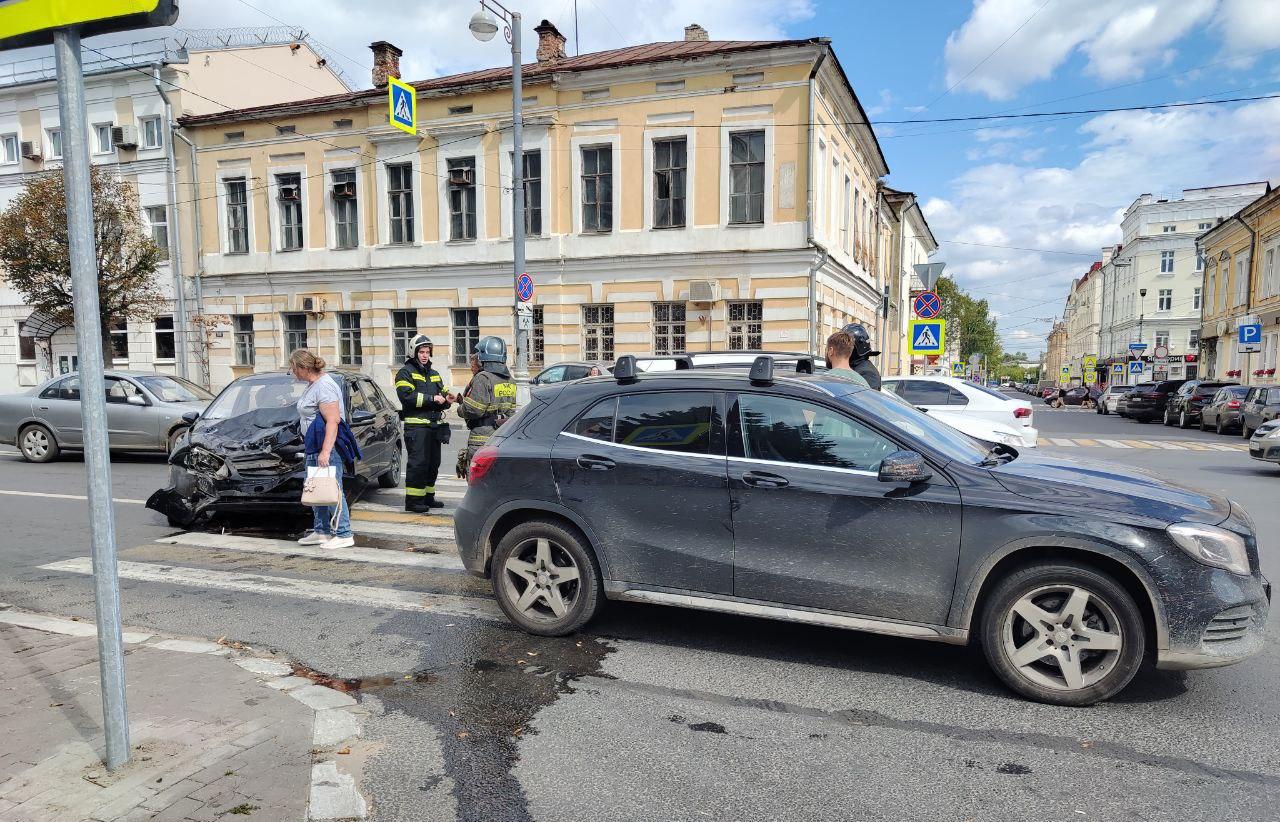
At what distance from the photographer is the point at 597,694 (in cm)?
401

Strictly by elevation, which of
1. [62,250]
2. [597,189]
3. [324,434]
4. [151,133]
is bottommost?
[324,434]

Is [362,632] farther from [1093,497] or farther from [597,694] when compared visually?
[1093,497]

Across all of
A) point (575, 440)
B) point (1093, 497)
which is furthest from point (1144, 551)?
point (575, 440)

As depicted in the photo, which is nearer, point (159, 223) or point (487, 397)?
point (487, 397)

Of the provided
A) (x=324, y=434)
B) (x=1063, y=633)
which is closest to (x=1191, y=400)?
(x=1063, y=633)

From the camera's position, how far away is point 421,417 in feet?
26.2

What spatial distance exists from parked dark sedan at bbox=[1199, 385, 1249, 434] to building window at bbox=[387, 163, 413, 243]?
25168mm

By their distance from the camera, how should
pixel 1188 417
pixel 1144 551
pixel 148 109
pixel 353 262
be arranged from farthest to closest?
pixel 148 109 → pixel 353 262 → pixel 1188 417 → pixel 1144 551

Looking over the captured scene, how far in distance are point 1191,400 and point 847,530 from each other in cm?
2623

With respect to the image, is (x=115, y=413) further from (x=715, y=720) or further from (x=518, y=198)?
(x=715, y=720)

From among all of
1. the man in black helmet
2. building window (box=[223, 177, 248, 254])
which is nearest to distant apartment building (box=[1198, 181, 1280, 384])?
the man in black helmet

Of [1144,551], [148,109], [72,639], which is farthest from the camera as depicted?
[148,109]

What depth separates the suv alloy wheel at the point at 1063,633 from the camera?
3717 millimetres

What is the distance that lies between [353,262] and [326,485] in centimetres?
2170
